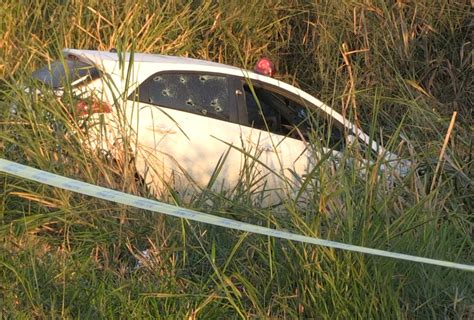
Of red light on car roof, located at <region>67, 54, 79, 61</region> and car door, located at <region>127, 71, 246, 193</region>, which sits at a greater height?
red light on car roof, located at <region>67, 54, 79, 61</region>

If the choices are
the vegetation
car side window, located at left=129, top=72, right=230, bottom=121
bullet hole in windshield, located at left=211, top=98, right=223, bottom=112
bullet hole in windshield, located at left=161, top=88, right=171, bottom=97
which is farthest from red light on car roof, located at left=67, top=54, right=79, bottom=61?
bullet hole in windshield, located at left=211, top=98, right=223, bottom=112

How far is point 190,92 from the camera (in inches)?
276

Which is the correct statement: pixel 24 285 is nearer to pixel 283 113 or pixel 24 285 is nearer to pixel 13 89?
pixel 13 89

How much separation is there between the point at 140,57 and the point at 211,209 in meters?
2.11

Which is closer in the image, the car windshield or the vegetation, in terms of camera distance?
the vegetation

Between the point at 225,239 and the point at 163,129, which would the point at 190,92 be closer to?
the point at 163,129

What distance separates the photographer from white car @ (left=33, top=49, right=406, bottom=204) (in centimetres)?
563

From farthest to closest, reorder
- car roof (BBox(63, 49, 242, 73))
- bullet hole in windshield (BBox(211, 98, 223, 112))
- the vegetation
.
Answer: bullet hole in windshield (BBox(211, 98, 223, 112)), car roof (BBox(63, 49, 242, 73)), the vegetation

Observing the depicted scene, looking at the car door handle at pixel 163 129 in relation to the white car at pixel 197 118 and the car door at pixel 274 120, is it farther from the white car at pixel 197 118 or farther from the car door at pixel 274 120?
the car door at pixel 274 120

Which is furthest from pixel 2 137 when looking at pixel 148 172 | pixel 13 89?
pixel 148 172

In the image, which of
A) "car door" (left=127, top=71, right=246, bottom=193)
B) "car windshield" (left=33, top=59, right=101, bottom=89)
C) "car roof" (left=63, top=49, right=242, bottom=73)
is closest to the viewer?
"car windshield" (left=33, top=59, right=101, bottom=89)

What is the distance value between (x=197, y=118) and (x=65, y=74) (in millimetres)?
1341

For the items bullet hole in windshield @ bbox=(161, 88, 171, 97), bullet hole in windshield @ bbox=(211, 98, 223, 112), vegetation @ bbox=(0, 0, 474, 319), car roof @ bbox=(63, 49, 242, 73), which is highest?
car roof @ bbox=(63, 49, 242, 73)

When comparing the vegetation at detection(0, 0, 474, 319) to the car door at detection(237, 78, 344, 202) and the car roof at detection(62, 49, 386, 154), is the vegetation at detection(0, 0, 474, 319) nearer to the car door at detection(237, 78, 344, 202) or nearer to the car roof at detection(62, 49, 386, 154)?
the car roof at detection(62, 49, 386, 154)
